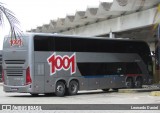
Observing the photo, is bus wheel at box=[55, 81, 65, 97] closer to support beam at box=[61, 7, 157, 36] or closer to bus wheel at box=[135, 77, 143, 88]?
bus wheel at box=[135, 77, 143, 88]

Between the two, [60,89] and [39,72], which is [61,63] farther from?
[39,72]

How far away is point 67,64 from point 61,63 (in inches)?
19.1

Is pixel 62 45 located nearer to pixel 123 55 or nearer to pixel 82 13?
pixel 123 55

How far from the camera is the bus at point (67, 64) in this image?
22.4 meters

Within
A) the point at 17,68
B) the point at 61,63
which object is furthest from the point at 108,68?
the point at 17,68

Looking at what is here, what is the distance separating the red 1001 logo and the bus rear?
1.41 metres

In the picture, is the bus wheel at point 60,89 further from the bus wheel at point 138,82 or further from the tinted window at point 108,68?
the bus wheel at point 138,82

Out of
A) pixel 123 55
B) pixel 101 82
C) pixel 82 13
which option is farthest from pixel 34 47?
pixel 82 13

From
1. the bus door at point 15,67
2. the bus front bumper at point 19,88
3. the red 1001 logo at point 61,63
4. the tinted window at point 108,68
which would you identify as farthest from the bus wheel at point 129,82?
the bus door at point 15,67

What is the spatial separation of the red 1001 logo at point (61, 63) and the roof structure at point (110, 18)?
17.7 feet

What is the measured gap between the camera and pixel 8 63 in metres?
23.2

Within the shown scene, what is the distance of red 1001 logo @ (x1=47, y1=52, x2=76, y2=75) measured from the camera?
23109 millimetres

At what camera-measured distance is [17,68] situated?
22828mm

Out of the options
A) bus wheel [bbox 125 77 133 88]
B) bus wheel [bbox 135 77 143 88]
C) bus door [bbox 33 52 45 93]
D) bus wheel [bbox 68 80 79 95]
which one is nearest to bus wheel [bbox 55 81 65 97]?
bus wheel [bbox 68 80 79 95]
